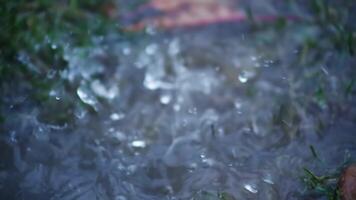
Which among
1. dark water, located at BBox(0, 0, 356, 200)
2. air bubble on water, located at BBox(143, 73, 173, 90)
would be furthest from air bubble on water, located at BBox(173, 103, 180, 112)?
air bubble on water, located at BBox(143, 73, 173, 90)

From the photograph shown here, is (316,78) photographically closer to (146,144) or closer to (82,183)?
(146,144)

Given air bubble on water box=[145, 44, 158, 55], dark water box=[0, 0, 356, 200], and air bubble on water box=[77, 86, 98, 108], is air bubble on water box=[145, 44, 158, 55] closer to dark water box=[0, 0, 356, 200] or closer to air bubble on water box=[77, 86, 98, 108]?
dark water box=[0, 0, 356, 200]

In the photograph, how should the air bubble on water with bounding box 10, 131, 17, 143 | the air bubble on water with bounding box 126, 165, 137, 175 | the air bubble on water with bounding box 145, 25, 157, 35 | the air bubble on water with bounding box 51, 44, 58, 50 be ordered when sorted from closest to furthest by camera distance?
the air bubble on water with bounding box 126, 165, 137, 175
the air bubble on water with bounding box 10, 131, 17, 143
the air bubble on water with bounding box 51, 44, 58, 50
the air bubble on water with bounding box 145, 25, 157, 35

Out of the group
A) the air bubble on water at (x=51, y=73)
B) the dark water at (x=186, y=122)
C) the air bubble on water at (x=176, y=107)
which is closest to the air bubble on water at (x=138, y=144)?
the dark water at (x=186, y=122)

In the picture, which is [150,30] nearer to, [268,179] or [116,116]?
[116,116]

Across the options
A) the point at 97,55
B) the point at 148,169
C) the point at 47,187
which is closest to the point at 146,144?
the point at 148,169

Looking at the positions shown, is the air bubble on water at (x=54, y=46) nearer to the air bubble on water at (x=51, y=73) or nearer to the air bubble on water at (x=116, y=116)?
the air bubble on water at (x=51, y=73)
